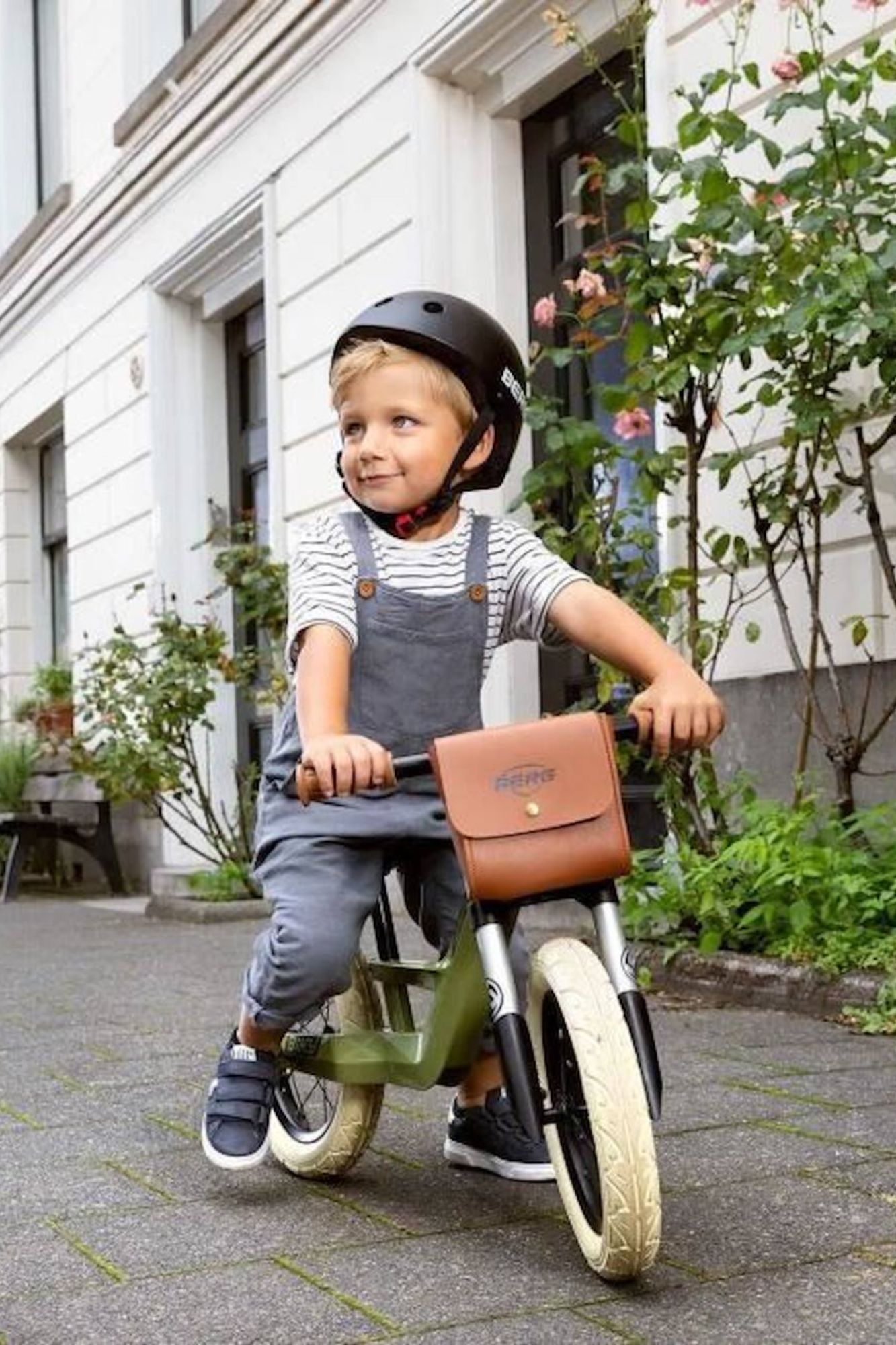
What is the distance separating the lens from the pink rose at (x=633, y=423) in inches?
204

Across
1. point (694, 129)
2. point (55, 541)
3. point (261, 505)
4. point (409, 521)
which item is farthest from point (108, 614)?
point (409, 521)

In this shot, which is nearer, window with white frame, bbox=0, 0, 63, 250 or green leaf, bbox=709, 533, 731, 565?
green leaf, bbox=709, 533, 731, 565

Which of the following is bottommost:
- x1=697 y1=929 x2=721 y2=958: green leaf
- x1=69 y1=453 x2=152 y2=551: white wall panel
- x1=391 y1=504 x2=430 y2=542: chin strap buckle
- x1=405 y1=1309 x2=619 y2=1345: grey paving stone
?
x1=405 y1=1309 x2=619 y2=1345: grey paving stone

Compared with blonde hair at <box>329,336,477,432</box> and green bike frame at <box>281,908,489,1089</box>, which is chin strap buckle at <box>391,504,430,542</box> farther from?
green bike frame at <box>281,908,489,1089</box>

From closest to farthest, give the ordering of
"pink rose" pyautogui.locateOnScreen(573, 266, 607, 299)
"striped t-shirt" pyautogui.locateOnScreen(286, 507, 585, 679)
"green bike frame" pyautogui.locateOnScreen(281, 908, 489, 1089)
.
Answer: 1. "green bike frame" pyautogui.locateOnScreen(281, 908, 489, 1089)
2. "striped t-shirt" pyautogui.locateOnScreen(286, 507, 585, 679)
3. "pink rose" pyautogui.locateOnScreen(573, 266, 607, 299)

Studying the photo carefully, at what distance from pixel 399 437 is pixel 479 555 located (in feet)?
0.70

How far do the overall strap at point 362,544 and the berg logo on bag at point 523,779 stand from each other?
0.45m

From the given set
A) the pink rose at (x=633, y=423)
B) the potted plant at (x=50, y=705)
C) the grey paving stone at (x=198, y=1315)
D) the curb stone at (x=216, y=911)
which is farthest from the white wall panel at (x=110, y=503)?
the grey paving stone at (x=198, y=1315)

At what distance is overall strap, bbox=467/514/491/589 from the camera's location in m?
2.78

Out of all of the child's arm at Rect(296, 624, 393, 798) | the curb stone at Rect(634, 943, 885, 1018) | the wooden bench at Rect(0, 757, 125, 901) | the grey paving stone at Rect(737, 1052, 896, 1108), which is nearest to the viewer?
the child's arm at Rect(296, 624, 393, 798)

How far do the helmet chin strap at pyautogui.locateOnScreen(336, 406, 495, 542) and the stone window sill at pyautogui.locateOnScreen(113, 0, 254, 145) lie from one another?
7.11 metres

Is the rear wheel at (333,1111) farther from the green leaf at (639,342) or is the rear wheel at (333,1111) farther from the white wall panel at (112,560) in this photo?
the white wall panel at (112,560)

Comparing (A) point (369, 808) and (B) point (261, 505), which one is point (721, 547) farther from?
(B) point (261, 505)

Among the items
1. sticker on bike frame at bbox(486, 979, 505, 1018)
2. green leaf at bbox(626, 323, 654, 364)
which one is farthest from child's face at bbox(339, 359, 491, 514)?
green leaf at bbox(626, 323, 654, 364)
